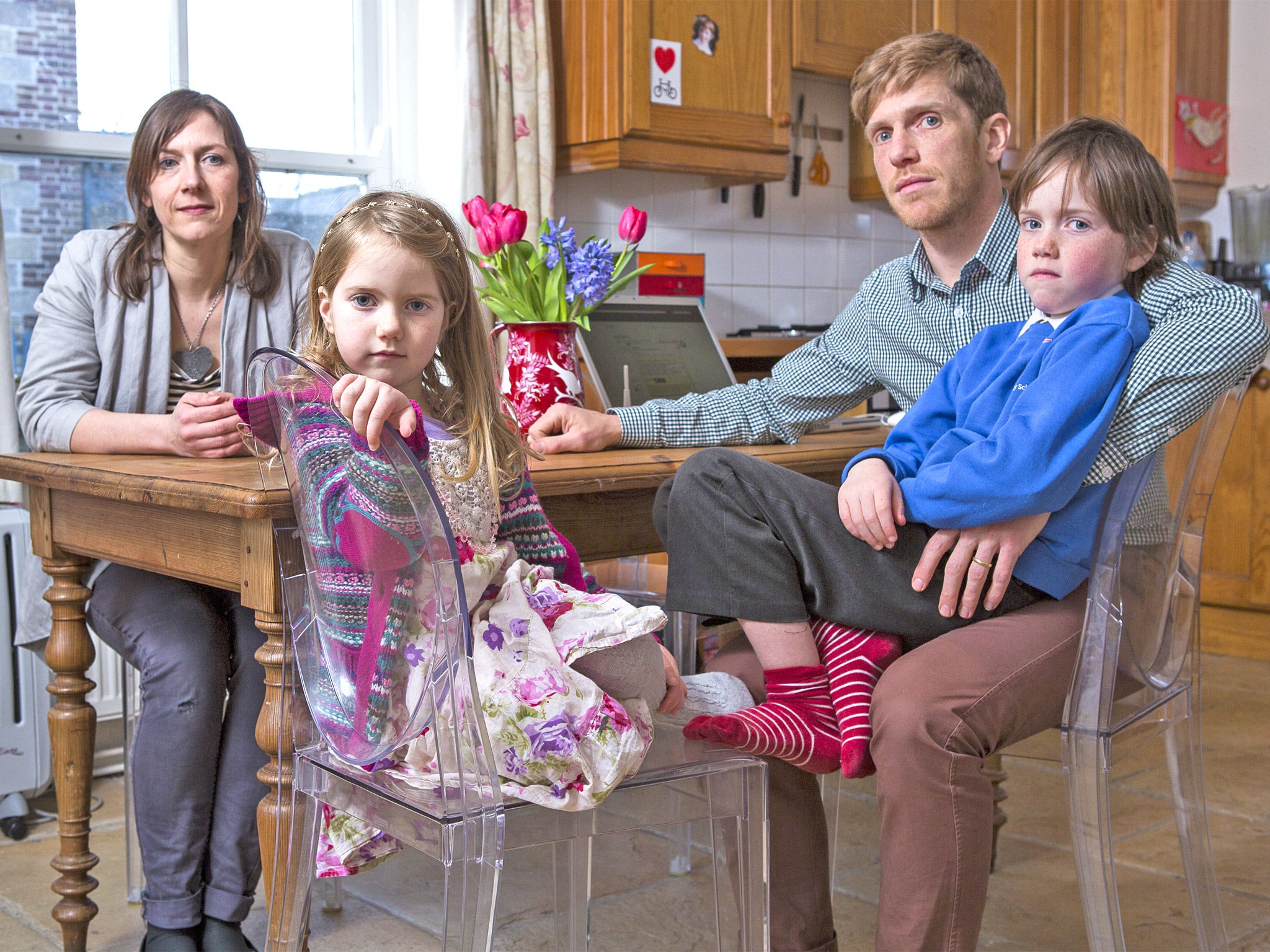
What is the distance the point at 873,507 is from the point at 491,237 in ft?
2.41

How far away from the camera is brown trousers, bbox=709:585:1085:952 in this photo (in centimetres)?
127

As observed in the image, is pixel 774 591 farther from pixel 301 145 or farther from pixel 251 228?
pixel 301 145

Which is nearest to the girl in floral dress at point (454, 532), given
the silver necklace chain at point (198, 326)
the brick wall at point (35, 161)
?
the silver necklace chain at point (198, 326)

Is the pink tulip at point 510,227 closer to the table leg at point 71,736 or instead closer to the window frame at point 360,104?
the table leg at point 71,736

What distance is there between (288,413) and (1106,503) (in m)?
0.88

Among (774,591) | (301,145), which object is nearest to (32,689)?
(301,145)

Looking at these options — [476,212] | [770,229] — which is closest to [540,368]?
[476,212]

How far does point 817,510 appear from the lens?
140cm

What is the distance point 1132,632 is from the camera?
1371 millimetres

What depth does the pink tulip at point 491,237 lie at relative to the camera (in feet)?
5.82

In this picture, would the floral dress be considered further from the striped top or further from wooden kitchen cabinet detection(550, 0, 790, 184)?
wooden kitchen cabinet detection(550, 0, 790, 184)

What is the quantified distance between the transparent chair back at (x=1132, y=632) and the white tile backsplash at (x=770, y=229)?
7.34 feet

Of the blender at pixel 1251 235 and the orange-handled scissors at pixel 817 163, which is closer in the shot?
the orange-handled scissors at pixel 817 163

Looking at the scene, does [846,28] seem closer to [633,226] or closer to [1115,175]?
[633,226]
